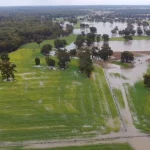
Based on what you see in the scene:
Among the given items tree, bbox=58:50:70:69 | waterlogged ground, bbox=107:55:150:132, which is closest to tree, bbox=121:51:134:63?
waterlogged ground, bbox=107:55:150:132

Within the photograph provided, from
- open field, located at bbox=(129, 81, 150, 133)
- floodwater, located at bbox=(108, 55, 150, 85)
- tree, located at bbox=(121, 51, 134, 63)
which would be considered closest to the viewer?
open field, located at bbox=(129, 81, 150, 133)

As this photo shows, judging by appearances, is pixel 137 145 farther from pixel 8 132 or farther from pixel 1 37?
pixel 1 37

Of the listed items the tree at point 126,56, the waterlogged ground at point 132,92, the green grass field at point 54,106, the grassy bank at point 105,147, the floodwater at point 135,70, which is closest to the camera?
the grassy bank at point 105,147

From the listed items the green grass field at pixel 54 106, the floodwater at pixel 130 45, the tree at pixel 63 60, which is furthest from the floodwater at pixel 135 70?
the floodwater at pixel 130 45

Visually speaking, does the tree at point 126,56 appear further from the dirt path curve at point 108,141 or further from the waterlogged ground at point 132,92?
the dirt path curve at point 108,141

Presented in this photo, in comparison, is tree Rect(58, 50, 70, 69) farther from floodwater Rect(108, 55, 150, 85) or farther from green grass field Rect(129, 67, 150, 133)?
green grass field Rect(129, 67, 150, 133)

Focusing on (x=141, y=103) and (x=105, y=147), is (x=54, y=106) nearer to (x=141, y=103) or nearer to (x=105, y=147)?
(x=105, y=147)

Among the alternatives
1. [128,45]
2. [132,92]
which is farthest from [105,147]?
[128,45]
